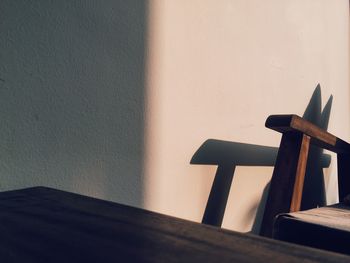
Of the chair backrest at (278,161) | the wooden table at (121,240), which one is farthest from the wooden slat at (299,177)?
the wooden table at (121,240)

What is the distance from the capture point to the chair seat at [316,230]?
0.47 metres

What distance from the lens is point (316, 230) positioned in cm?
49

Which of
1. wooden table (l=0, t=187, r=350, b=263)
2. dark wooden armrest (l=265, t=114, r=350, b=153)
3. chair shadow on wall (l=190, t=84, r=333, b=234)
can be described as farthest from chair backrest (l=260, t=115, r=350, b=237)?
wooden table (l=0, t=187, r=350, b=263)

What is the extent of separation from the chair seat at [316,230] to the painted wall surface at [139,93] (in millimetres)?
258

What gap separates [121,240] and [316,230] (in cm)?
34

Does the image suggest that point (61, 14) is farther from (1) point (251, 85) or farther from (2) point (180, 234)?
(1) point (251, 85)

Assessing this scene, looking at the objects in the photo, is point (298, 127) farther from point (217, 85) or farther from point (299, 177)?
point (217, 85)

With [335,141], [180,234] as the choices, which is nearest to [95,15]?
[180,234]

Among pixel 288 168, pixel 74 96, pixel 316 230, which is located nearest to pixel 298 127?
pixel 288 168

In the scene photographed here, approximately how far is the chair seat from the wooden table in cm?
26

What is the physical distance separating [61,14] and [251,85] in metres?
0.57

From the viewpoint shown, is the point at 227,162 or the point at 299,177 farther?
the point at 227,162

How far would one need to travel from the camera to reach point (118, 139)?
61 cm

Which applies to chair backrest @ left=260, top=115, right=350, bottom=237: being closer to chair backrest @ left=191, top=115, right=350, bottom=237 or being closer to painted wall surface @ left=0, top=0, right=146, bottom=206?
chair backrest @ left=191, top=115, right=350, bottom=237
